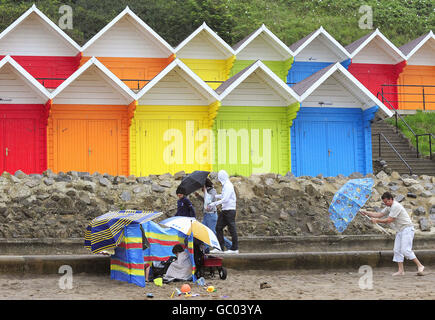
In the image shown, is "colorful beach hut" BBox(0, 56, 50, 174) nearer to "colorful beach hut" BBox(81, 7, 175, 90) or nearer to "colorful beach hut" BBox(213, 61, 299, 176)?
"colorful beach hut" BBox(213, 61, 299, 176)

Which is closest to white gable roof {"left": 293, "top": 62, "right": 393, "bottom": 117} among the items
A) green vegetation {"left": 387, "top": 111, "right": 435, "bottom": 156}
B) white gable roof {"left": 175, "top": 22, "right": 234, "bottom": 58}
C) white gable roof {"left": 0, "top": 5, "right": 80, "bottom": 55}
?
green vegetation {"left": 387, "top": 111, "right": 435, "bottom": 156}

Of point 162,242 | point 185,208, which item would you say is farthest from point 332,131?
point 162,242

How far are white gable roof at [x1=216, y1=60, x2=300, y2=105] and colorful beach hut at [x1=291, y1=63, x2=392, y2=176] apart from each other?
0.79 m

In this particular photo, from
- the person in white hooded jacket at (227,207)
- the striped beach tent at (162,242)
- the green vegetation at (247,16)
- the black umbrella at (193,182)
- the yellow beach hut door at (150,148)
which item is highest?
the green vegetation at (247,16)

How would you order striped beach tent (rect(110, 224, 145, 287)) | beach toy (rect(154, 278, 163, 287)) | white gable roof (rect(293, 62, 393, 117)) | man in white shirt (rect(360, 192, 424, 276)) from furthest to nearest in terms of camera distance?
white gable roof (rect(293, 62, 393, 117))
man in white shirt (rect(360, 192, 424, 276))
beach toy (rect(154, 278, 163, 287))
striped beach tent (rect(110, 224, 145, 287))

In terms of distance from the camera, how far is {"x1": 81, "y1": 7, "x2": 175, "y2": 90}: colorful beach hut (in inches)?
1081

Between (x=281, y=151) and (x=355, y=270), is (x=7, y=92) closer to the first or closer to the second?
(x=281, y=151)

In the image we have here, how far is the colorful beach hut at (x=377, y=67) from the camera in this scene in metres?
32.0

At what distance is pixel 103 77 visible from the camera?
68.2 feet

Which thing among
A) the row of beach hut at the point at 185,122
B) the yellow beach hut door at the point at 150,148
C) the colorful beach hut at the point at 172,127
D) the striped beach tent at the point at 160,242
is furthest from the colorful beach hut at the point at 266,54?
the striped beach tent at the point at 160,242

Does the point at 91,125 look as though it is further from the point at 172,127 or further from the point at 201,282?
the point at 201,282

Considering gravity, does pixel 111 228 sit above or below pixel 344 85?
below

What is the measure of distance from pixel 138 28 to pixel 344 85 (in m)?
10.7

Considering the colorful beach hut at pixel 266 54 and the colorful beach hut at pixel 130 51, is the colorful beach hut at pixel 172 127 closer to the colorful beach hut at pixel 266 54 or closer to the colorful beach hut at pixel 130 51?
the colorful beach hut at pixel 130 51
